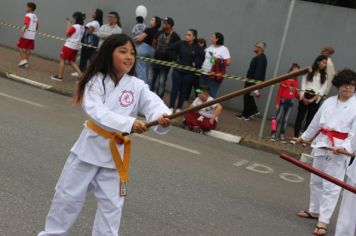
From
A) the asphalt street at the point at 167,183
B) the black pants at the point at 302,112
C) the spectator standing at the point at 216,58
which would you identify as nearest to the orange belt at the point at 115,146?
the asphalt street at the point at 167,183

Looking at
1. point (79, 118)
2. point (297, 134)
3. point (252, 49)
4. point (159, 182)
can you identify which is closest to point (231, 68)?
point (252, 49)

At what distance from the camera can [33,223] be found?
4.80 metres

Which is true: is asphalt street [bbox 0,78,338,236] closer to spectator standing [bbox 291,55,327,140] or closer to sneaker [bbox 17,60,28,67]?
spectator standing [bbox 291,55,327,140]

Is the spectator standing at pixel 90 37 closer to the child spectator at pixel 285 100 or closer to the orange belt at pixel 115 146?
the child spectator at pixel 285 100

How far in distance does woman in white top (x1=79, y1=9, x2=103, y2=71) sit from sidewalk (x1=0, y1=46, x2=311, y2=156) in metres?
0.59

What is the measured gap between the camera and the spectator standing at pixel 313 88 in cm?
1019

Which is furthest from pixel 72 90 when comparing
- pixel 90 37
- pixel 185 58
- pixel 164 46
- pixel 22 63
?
pixel 185 58

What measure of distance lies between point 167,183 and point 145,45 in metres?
6.12

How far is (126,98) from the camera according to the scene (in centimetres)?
379

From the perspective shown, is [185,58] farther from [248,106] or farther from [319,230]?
[319,230]

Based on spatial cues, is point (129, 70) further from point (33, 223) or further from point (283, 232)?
point (283, 232)

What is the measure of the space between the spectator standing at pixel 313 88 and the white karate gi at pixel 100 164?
22.3 feet

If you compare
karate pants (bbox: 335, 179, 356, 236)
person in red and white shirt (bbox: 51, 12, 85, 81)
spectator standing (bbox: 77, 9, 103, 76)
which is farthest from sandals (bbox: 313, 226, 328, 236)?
spectator standing (bbox: 77, 9, 103, 76)

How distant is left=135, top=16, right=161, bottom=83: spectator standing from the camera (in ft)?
39.8
